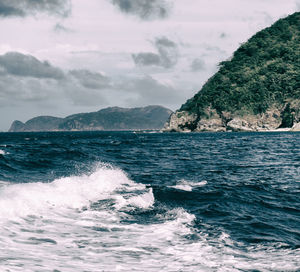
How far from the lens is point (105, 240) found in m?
9.05

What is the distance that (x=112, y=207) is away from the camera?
522 inches

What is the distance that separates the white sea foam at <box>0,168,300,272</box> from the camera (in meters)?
7.16

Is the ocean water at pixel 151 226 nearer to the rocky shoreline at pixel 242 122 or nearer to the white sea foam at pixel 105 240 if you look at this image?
the white sea foam at pixel 105 240

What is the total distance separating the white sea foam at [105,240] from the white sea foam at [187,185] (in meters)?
3.50

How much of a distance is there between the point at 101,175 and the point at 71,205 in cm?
744

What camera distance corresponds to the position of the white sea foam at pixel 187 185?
17234mm

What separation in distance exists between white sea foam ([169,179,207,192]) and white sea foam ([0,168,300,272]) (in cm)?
350

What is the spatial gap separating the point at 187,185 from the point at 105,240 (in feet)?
32.5

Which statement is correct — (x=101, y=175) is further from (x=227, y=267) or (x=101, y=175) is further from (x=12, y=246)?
(x=227, y=267)

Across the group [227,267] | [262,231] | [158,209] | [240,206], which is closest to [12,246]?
[227,267]

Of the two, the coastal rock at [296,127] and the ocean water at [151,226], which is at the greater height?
the coastal rock at [296,127]

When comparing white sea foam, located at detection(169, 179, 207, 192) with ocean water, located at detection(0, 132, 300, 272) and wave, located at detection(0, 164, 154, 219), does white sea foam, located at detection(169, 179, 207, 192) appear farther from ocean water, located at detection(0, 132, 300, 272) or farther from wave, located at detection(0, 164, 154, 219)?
wave, located at detection(0, 164, 154, 219)

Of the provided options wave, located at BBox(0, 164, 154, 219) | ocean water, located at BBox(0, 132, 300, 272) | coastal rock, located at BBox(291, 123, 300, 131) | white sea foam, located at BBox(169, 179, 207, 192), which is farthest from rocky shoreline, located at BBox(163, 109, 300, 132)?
wave, located at BBox(0, 164, 154, 219)

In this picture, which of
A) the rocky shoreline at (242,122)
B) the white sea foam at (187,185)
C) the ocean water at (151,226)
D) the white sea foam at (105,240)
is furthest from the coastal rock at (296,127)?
the white sea foam at (105,240)
